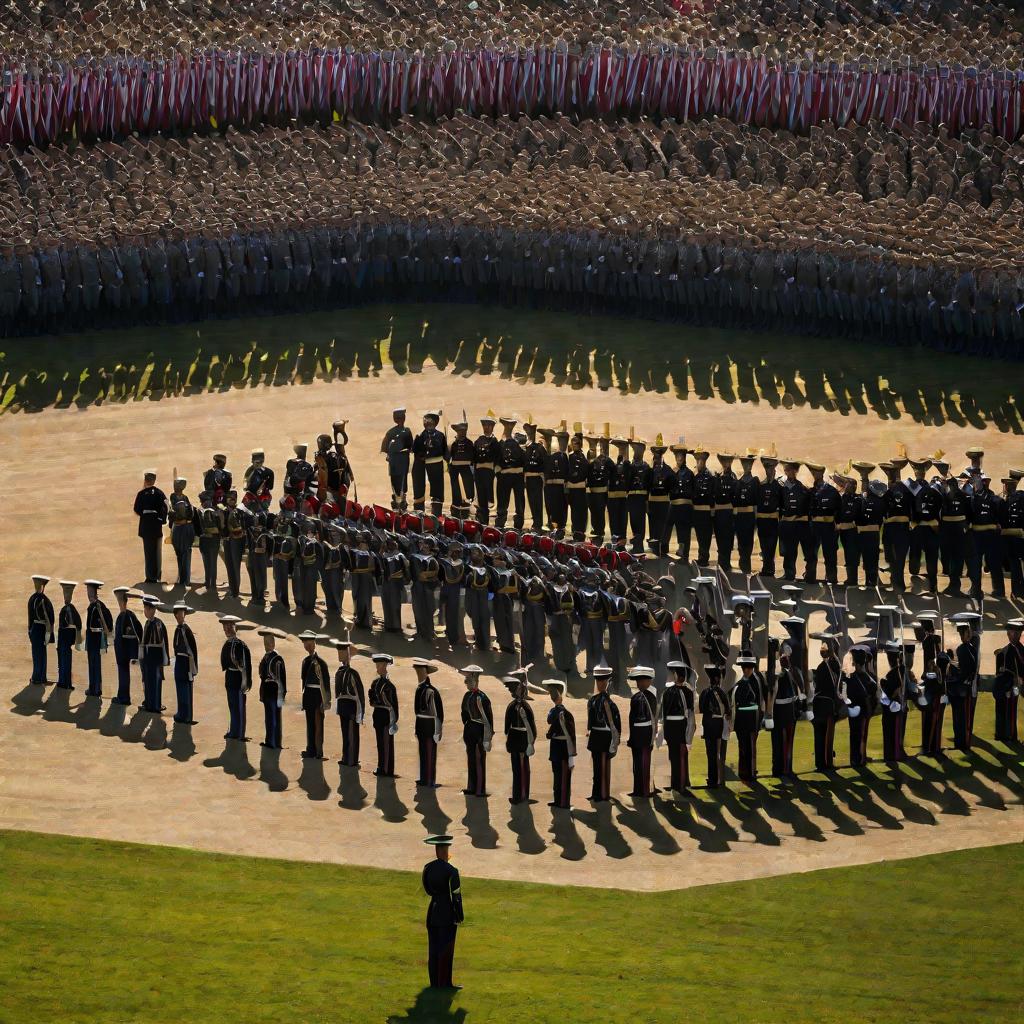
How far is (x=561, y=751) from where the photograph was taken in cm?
2114

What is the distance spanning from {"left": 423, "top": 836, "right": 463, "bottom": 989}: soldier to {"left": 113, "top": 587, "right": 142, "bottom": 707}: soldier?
710 centimetres

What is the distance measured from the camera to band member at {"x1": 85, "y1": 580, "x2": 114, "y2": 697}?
944 inches

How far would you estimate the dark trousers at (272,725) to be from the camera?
22.7 meters

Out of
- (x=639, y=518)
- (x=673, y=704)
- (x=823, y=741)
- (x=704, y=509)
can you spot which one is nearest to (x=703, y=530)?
(x=704, y=509)

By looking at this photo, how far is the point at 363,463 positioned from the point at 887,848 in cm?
1254

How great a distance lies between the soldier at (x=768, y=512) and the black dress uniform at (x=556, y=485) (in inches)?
91.8

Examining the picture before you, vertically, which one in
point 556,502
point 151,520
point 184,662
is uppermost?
point 556,502

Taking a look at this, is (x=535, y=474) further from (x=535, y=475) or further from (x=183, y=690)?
(x=183, y=690)

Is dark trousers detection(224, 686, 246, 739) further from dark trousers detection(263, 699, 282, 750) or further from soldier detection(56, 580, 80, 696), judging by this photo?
soldier detection(56, 580, 80, 696)

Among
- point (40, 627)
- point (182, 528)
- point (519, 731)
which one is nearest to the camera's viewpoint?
point (519, 731)

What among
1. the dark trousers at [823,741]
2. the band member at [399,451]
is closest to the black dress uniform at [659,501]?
the band member at [399,451]

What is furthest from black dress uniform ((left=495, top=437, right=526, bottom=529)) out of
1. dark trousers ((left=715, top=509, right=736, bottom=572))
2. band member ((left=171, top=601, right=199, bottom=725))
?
band member ((left=171, top=601, right=199, bottom=725))

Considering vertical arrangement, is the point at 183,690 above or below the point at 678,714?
above

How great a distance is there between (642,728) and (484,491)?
793cm
